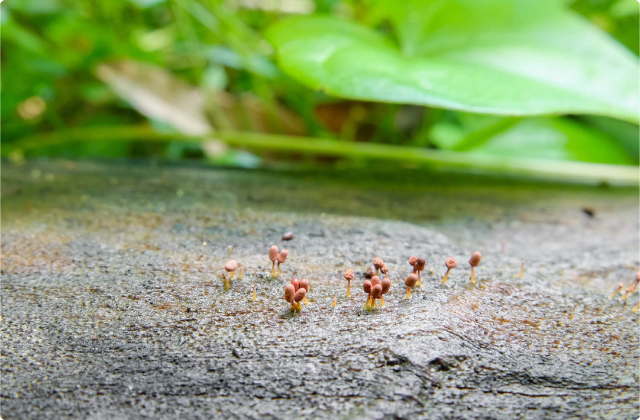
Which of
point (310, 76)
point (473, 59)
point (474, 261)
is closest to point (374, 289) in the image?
point (474, 261)

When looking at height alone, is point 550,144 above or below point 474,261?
above

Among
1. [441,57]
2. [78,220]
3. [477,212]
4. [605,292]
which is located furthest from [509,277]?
[78,220]

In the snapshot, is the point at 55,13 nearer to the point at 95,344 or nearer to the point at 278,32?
the point at 278,32

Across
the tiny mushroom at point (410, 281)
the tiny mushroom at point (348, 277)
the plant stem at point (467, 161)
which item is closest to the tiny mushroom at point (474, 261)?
the tiny mushroom at point (410, 281)

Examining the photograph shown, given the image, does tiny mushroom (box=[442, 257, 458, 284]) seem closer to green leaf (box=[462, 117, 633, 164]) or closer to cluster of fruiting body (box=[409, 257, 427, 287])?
cluster of fruiting body (box=[409, 257, 427, 287])

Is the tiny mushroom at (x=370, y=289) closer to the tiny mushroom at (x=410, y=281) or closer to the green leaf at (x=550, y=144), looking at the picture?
the tiny mushroom at (x=410, y=281)

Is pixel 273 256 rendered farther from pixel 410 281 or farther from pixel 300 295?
pixel 410 281

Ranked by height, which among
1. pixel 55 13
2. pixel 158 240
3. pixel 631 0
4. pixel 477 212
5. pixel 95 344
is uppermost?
pixel 631 0
